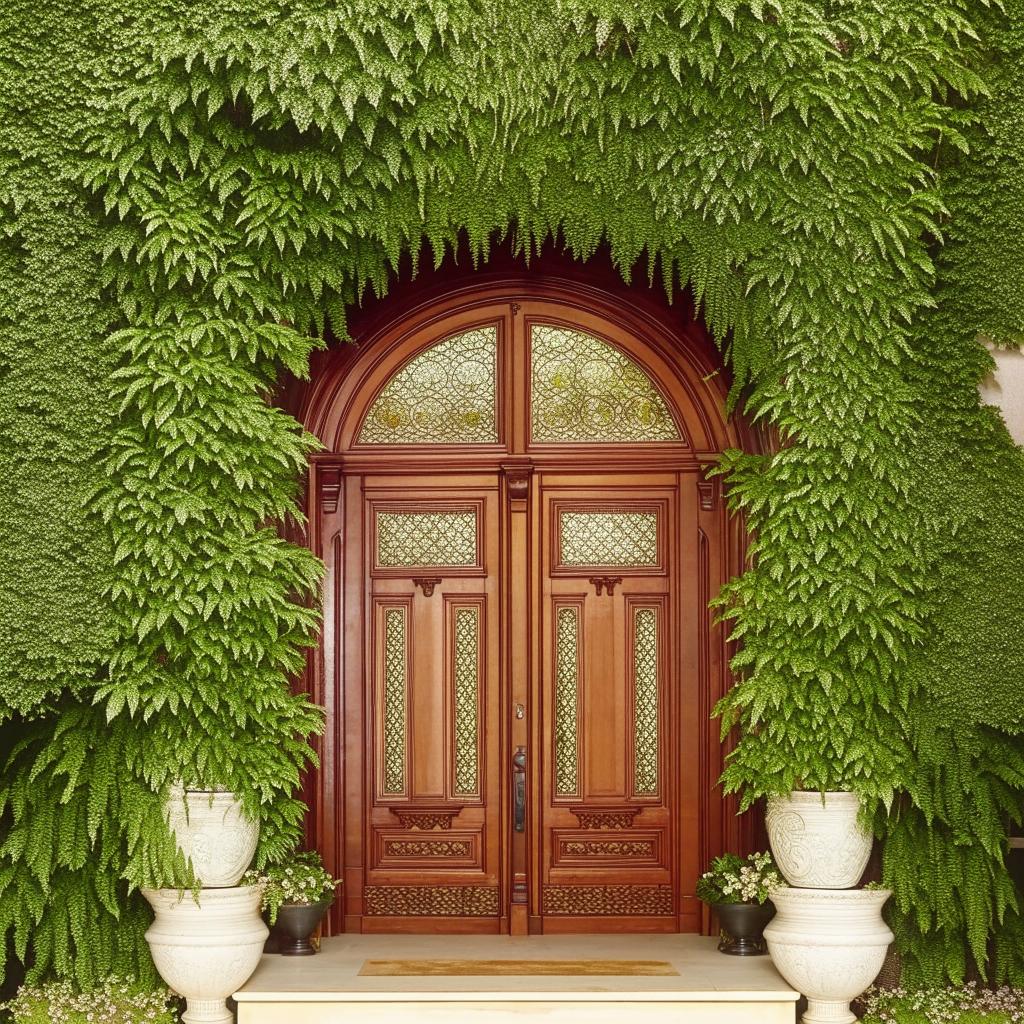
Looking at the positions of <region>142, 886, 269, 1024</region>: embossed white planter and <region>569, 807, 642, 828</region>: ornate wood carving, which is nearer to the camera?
<region>142, 886, 269, 1024</region>: embossed white planter

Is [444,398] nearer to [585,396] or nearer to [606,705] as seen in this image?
[585,396]

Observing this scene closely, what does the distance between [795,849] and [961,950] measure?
0.87 meters

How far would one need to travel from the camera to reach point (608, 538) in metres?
6.85

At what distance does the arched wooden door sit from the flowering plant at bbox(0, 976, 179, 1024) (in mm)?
1162

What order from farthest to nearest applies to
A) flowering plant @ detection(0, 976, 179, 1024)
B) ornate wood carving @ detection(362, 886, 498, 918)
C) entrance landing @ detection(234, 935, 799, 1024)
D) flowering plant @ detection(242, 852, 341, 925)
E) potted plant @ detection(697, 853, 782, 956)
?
ornate wood carving @ detection(362, 886, 498, 918)
potted plant @ detection(697, 853, 782, 956)
flowering plant @ detection(242, 852, 341, 925)
flowering plant @ detection(0, 976, 179, 1024)
entrance landing @ detection(234, 935, 799, 1024)

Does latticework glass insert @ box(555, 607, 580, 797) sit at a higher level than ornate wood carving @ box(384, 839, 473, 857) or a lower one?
higher

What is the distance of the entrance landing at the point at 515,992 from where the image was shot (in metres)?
5.55

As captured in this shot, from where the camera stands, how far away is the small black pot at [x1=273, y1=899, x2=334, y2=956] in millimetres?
6027

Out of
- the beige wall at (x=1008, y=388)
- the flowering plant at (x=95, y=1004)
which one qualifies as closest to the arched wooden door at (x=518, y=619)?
the flowering plant at (x=95, y=1004)

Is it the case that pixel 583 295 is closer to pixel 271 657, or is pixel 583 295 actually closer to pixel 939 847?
pixel 271 657

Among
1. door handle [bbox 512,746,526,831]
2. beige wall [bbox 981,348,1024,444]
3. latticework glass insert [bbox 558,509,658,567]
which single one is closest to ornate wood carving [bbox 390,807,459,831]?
door handle [bbox 512,746,526,831]

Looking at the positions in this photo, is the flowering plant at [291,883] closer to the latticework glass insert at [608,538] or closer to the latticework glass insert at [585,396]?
the latticework glass insert at [608,538]

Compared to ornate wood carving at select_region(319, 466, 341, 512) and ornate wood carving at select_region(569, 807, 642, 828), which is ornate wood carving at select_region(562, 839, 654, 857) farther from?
ornate wood carving at select_region(319, 466, 341, 512)

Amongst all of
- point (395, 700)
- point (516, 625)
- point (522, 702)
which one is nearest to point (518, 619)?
point (516, 625)
